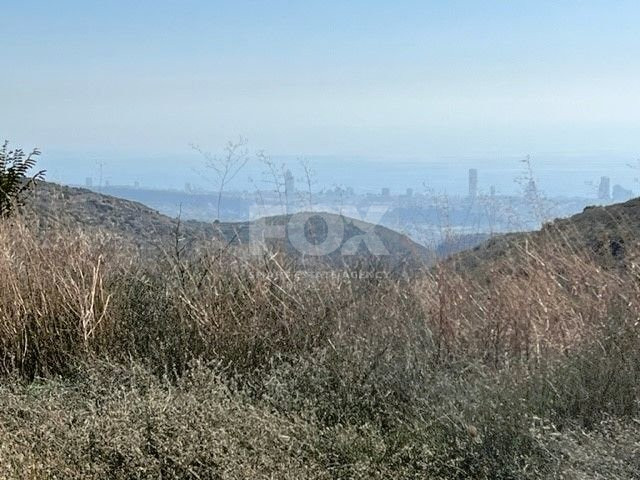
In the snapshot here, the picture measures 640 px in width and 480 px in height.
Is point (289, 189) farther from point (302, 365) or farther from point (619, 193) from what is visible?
point (619, 193)

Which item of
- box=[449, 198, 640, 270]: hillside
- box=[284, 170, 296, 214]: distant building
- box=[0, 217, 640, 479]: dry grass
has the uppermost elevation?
box=[284, 170, 296, 214]: distant building

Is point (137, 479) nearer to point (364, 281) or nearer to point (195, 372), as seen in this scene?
point (195, 372)

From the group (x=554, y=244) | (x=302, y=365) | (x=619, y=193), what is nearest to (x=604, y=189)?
(x=619, y=193)

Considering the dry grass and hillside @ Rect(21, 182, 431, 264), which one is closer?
the dry grass

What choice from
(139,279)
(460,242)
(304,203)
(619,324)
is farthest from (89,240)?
(619,324)

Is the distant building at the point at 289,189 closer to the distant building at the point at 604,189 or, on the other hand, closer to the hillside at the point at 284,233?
the hillside at the point at 284,233

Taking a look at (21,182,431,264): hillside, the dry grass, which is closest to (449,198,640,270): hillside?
the dry grass

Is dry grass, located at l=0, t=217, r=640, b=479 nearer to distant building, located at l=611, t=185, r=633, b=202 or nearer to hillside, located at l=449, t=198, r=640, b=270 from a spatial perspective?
hillside, located at l=449, t=198, r=640, b=270
